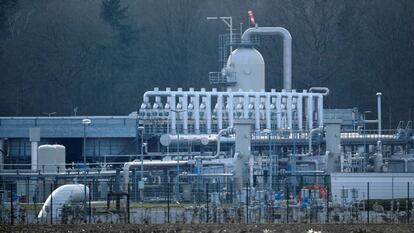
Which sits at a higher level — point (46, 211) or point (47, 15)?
point (47, 15)

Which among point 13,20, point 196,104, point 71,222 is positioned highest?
point 13,20

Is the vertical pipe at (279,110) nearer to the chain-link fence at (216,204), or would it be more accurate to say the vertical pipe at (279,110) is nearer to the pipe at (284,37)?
the pipe at (284,37)

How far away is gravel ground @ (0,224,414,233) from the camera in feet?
125

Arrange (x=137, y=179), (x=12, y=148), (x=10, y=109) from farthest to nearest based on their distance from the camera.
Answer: (x=10, y=109) < (x=12, y=148) < (x=137, y=179)

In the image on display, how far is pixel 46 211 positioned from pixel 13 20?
53.6 meters

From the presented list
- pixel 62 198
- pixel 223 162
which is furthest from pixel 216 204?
pixel 223 162

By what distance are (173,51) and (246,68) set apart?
21720 mm

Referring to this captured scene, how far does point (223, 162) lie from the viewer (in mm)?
61500

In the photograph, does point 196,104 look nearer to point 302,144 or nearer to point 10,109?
point 302,144

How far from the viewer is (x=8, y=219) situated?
4503cm

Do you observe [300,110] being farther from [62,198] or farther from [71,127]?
[62,198]

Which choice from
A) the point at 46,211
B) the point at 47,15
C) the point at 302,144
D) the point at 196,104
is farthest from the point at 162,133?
the point at 47,15

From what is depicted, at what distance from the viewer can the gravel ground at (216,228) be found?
1502 inches

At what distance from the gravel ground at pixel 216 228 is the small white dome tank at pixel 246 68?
34837 millimetres
